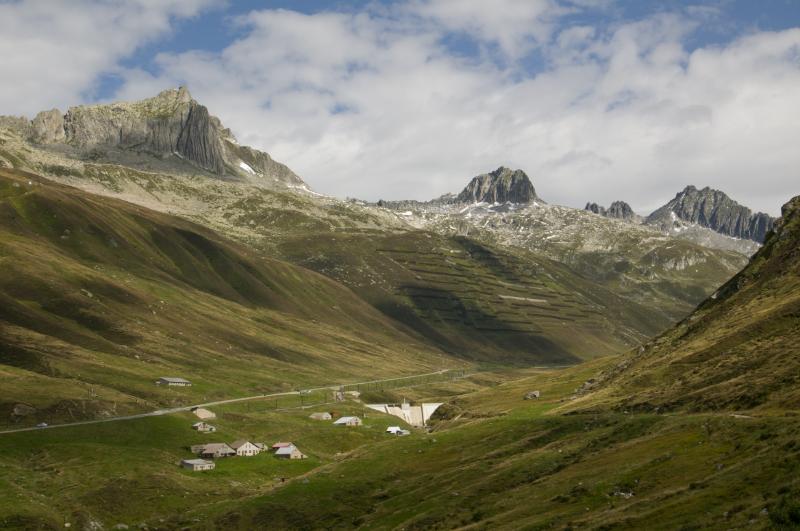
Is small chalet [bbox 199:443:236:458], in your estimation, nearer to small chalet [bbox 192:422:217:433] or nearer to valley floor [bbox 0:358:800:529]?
valley floor [bbox 0:358:800:529]

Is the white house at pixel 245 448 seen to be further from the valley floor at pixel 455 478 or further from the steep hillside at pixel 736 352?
the steep hillside at pixel 736 352

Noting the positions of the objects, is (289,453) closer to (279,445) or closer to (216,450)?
(279,445)

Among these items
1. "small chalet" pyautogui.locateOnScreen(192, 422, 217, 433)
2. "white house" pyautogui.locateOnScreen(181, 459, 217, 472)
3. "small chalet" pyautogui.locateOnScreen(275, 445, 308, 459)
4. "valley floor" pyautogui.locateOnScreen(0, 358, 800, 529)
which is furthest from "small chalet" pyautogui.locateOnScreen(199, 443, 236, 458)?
"small chalet" pyautogui.locateOnScreen(192, 422, 217, 433)

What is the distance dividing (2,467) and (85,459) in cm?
1631

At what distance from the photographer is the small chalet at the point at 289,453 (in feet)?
598

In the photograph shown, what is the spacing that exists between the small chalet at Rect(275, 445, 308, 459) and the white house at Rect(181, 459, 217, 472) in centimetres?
1874

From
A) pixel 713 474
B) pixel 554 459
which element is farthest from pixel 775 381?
pixel 713 474

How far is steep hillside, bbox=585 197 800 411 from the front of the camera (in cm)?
10956

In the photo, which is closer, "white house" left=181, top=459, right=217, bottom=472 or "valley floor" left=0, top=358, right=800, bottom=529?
"valley floor" left=0, top=358, right=800, bottom=529

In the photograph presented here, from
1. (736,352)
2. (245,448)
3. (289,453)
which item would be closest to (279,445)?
(289,453)

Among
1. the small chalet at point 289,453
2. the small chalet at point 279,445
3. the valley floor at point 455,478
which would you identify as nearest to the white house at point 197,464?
the valley floor at point 455,478

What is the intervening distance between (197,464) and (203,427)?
102 ft

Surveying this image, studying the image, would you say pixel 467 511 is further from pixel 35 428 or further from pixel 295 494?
pixel 35 428

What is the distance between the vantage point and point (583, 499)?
266 ft
